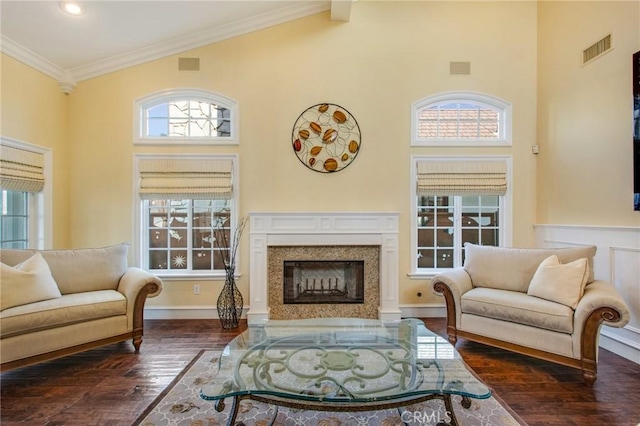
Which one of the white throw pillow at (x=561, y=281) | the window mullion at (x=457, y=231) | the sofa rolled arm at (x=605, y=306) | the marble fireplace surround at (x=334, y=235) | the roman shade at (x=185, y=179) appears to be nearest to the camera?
the sofa rolled arm at (x=605, y=306)

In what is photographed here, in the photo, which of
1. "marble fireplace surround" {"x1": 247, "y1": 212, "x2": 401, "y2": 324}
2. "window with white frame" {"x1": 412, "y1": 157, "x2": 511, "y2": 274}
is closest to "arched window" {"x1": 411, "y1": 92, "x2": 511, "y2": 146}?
"window with white frame" {"x1": 412, "y1": 157, "x2": 511, "y2": 274}

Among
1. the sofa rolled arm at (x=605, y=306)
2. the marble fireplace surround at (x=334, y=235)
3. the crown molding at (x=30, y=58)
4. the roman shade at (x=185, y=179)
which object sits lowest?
the sofa rolled arm at (x=605, y=306)

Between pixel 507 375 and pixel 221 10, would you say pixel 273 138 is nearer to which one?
pixel 221 10

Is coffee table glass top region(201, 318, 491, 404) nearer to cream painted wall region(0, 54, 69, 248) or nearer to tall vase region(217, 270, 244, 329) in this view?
tall vase region(217, 270, 244, 329)

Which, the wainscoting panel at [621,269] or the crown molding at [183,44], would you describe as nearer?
the wainscoting panel at [621,269]

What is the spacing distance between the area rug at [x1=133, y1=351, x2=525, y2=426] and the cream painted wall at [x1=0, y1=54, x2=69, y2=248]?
9.83 feet

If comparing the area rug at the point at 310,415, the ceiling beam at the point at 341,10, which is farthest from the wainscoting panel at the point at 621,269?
the ceiling beam at the point at 341,10

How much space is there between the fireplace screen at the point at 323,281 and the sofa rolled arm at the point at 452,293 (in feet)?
3.53

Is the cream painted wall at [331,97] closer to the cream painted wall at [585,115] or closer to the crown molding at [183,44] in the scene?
the crown molding at [183,44]

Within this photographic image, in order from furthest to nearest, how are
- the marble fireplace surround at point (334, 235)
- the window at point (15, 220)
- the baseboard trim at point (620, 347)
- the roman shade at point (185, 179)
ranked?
the roman shade at point (185, 179) → the marble fireplace surround at point (334, 235) → the window at point (15, 220) → the baseboard trim at point (620, 347)

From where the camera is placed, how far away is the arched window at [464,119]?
4.15 metres

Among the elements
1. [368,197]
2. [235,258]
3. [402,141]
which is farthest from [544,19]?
[235,258]

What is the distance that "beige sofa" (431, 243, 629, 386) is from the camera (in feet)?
8.06

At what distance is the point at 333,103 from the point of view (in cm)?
407
